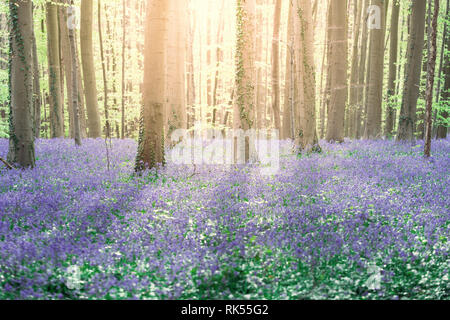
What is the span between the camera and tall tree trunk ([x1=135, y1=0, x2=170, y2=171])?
9.82 m

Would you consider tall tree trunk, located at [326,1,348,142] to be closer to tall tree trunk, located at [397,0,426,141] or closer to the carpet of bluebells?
tall tree trunk, located at [397,0,426,141]

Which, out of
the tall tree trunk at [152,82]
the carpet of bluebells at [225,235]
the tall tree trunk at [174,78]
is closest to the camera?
the carpet of bluebells at [225,235]

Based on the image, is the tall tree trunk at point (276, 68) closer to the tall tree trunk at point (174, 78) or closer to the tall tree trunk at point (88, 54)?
the tall tree trunk at point (174, 78)

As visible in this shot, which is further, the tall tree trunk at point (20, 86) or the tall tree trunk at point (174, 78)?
the tall tree trunk at point (174, 78)

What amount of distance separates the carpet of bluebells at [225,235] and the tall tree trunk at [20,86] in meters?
0.74

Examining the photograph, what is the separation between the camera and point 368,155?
12219 mm

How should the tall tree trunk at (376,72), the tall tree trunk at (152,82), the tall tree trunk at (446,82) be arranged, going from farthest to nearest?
1. the tall tree trunk at (446,82)
2. the tall tree trunk at (376,72)
3. the tall tree trunk at (152,82)

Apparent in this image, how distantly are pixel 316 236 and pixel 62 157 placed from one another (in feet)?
30.8

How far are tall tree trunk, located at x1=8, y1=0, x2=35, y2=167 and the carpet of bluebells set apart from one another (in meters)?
0.74

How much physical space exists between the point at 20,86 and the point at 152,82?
3.74 metres

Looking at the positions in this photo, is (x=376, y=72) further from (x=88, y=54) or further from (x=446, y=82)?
(x=88, y=54)

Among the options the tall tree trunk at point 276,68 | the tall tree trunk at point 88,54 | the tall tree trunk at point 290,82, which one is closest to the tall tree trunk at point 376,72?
the tall tree trunk at point 290,82

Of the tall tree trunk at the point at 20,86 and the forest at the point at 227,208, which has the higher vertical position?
the tall tree trunk at the point at 20,86

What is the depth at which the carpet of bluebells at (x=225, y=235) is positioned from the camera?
4.28 m
